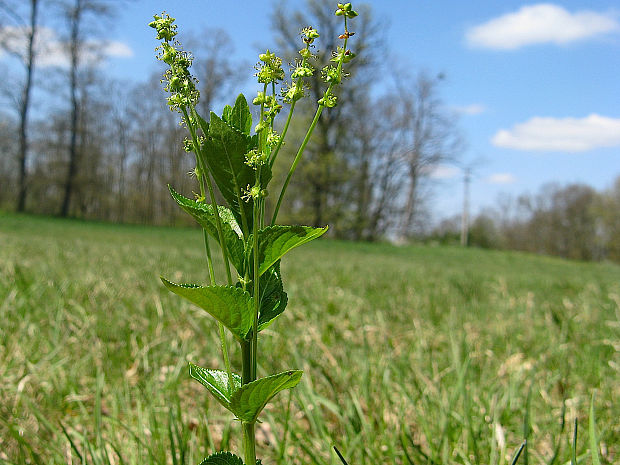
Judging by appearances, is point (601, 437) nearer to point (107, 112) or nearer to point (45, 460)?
point (45, 460)

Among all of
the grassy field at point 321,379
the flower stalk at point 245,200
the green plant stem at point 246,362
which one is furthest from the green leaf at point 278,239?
the grassy field at point 321,379

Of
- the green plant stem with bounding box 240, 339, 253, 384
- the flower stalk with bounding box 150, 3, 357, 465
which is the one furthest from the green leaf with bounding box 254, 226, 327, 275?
the green plant stem with bounding box 240, 339, 253, 384

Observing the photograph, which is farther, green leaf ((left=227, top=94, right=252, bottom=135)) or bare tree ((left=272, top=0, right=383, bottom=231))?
bare tree ((left=272, top=0, right=383, bottom=231))

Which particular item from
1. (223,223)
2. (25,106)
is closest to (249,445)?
(223,223)

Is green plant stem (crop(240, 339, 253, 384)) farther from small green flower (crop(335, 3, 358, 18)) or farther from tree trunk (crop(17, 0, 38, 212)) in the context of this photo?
tree trunk (crop(17, 0, 38, 212))

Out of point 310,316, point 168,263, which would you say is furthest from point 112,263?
point 310,316
